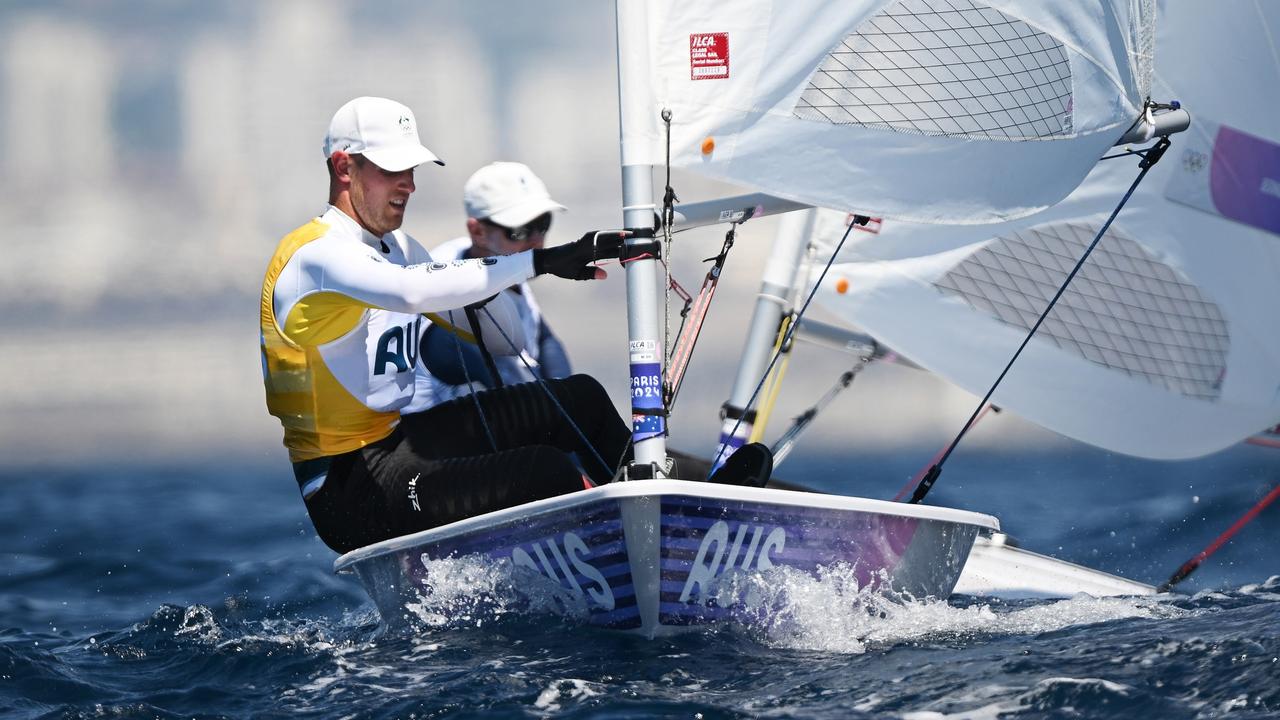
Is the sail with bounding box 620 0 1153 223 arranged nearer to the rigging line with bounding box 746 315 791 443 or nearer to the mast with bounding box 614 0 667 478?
the mast with bounding box 614 0 667 478

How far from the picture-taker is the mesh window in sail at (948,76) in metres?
3.54

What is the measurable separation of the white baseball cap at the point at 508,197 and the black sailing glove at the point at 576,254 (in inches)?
37.8

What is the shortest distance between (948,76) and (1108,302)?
185 centimetres

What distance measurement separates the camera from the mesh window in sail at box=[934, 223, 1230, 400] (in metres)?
5.16

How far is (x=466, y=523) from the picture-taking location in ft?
9.84

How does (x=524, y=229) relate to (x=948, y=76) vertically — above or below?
below

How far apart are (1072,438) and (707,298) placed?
2.23 meters

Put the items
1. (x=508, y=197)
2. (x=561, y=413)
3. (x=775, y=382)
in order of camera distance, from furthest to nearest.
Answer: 1. (x=775, y=382)
2. (x=508, y=197)
3. (x=561, y=413)

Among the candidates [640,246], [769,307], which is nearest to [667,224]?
[640,246]

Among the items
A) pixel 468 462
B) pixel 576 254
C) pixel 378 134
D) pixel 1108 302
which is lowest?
pixel 468 462

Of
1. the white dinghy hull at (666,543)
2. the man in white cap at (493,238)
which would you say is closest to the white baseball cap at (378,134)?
the man in white cap at (493,238)

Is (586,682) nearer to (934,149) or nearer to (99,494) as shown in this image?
(934,149)

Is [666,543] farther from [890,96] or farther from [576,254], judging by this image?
[890,96]

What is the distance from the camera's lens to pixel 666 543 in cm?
289
